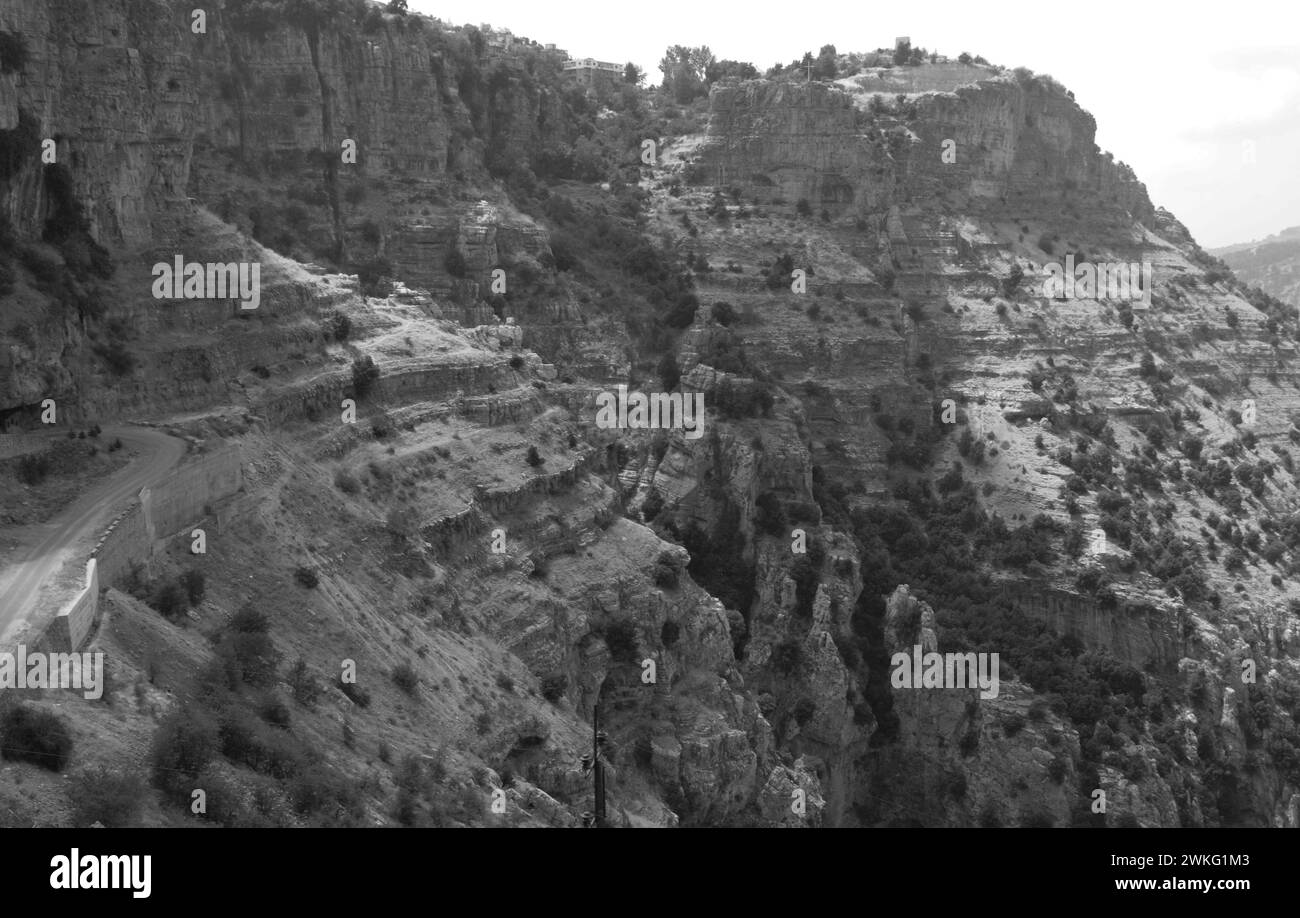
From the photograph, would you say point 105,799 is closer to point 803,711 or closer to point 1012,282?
point 803,711

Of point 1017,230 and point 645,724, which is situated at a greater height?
point 1017,230

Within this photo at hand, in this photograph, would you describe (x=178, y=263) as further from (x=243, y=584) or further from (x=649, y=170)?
(x=649, y=170)

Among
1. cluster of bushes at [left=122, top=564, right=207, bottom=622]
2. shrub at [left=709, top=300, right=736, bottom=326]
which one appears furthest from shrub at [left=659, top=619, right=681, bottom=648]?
shrub at [left=709, top=300, right=736, bottom=326]

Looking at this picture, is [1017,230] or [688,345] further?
[1017,230]

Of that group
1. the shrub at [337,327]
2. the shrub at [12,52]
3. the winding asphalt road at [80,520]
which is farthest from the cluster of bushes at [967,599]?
the shrub at [12,52]

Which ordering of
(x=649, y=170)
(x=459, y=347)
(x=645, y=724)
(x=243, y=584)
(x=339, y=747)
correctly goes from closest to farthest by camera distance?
(x=339, y=747), (x=243, y=584), (x=645, y=724), (x=459, y=347), (x=649, y=170)

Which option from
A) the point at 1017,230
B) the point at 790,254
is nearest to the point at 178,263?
the point at 790,254

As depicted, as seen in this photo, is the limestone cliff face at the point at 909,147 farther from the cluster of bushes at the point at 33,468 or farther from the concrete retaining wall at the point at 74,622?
the concrete retaining wall at the point at 74,622
